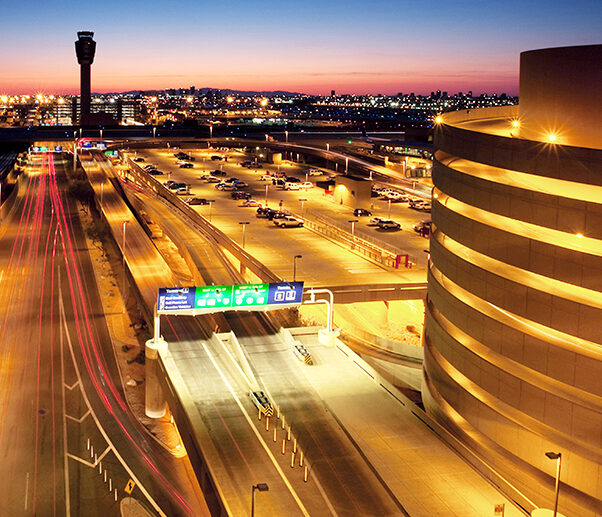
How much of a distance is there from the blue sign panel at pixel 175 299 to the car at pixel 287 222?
1812 inches

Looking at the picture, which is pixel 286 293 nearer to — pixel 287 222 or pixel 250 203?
pixel 287 222

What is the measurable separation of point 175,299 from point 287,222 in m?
46.6

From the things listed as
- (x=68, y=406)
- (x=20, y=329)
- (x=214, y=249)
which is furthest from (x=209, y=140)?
(x=68, y=406)

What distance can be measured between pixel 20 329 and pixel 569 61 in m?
45.5

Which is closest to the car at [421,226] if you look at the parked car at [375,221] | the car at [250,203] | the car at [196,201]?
the parked car at [375,221]

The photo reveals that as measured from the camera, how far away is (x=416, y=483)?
3170 centimetres

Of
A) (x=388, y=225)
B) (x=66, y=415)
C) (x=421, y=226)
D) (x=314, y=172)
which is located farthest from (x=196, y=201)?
(x=66, y=415)

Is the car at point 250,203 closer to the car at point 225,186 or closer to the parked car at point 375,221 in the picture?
the car at point 225,186

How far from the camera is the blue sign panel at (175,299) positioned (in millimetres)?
42969

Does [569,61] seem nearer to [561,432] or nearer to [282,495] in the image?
[561,432]

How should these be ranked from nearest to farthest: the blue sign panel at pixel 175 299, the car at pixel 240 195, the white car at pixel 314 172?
1. the blue sign panel at pixel 175 299
2. the car at pixel 240 195
3. the white car at pixel 314 172

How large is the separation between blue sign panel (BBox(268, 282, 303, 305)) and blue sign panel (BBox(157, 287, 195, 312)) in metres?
4.67

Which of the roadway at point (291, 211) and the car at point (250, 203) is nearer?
the roadway at point (291, 211)

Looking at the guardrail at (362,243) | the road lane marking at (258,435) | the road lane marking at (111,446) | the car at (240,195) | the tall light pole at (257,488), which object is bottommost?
the road lane marking at (111,446)
